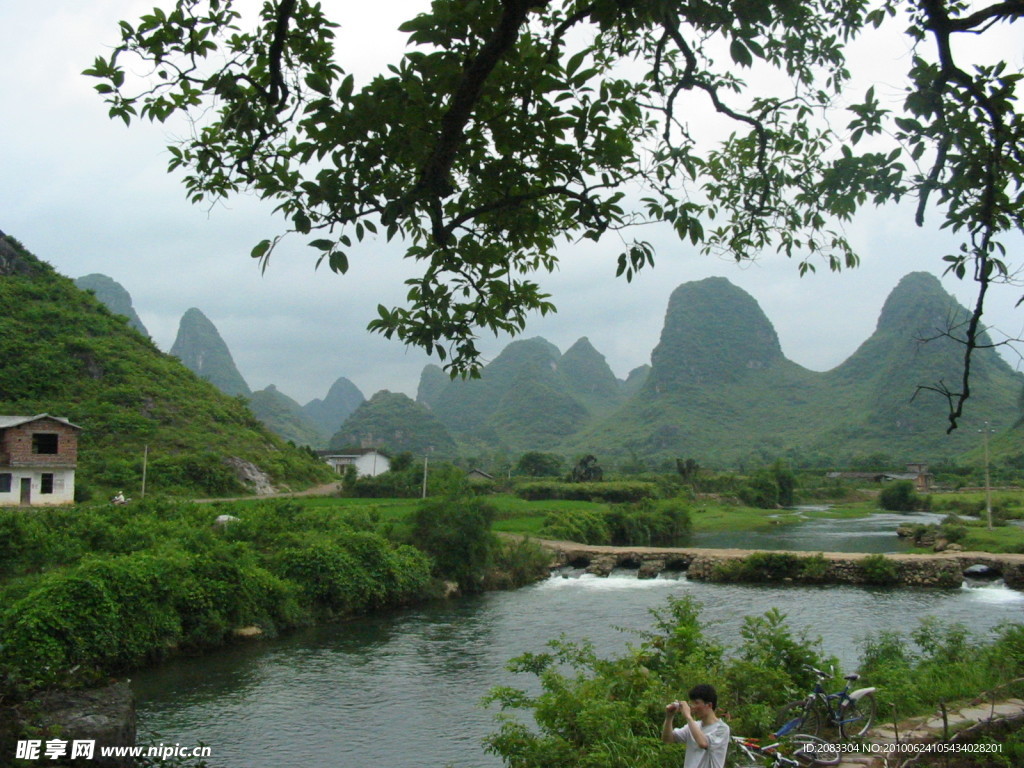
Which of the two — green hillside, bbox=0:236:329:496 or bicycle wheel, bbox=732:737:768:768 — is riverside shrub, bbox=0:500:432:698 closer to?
bicycle wheel, bbox=732:737:768:768

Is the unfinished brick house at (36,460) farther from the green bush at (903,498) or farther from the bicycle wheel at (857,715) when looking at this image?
the green bush at (903,498)

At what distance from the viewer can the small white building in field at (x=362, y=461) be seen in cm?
5738

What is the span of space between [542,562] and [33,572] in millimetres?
15030

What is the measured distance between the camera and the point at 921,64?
340 centimetres

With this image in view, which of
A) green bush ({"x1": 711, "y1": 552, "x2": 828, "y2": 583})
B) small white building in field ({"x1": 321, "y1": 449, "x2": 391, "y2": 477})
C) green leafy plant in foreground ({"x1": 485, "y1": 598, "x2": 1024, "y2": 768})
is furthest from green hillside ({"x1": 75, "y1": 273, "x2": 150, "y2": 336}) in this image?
green leafy plant in foreground ({"x1": 485, "y1": 598, "x2": 1024, "y2": 768})

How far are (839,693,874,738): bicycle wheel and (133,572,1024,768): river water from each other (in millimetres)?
3275

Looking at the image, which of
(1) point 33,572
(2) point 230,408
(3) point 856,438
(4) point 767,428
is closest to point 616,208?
(1) point 33,572

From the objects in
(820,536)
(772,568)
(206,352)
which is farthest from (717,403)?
(772,568)

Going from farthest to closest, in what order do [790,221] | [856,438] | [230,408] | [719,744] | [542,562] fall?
1. [856,438]
2. [230,408]
3. [542,562]
4. [790,221]
5. [719,744]

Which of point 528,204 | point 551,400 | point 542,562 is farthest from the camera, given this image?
point 551,400

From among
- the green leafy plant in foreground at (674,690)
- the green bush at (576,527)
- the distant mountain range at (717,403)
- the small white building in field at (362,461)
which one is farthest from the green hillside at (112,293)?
the green leafy plant in foreground at (674,690)

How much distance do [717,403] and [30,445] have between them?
4155 inches

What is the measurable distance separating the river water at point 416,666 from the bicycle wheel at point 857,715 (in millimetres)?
3275

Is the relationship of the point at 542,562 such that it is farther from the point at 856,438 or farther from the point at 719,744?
the point at 856,438
